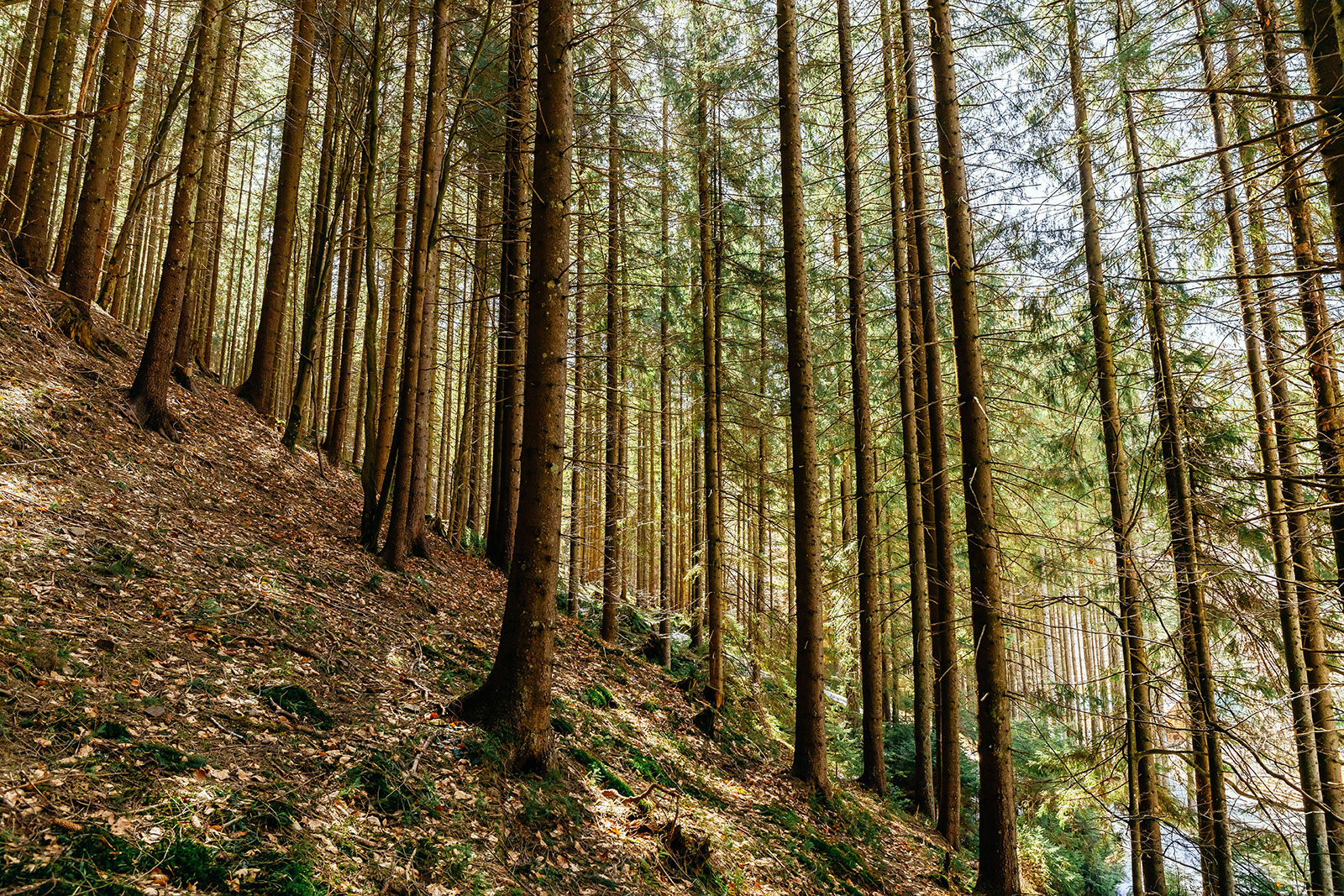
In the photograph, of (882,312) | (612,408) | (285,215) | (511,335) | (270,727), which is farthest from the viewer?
(285,215)

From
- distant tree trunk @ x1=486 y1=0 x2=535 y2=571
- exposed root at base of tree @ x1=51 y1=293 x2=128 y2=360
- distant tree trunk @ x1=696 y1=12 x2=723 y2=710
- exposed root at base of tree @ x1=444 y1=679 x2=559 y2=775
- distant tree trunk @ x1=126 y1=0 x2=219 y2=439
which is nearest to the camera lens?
exposed root at base of tree @ x1=444 y1=679 x2=559 y2=775

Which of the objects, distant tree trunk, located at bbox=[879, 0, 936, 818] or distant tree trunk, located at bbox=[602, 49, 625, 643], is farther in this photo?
distant tree trunk, located at bbox=[602, 49, 625, 643]

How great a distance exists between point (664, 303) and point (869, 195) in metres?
6.15

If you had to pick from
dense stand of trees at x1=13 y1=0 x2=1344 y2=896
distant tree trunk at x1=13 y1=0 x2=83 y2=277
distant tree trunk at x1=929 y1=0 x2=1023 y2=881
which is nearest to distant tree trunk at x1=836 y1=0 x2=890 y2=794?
dense stand of trees at x1=13 y1=0 x2=1344 y2=896

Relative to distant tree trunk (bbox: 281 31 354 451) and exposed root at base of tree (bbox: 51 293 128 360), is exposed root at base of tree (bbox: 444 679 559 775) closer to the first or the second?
exposed root at base of tree (bbox: 51 293 128 360)

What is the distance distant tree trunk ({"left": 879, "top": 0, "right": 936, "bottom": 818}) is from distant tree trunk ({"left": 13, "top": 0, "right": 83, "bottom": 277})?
11.7 meters

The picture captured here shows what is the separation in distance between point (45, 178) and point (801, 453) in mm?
11663

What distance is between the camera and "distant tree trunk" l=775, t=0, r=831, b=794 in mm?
8609

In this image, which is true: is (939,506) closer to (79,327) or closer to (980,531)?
(980,531)

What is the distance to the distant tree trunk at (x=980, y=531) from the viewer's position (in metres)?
6.75

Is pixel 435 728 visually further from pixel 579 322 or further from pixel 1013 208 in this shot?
pixel 1013 208

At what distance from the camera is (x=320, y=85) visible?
15234 millimetres

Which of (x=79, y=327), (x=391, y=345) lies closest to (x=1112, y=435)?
(x=391, y=345)

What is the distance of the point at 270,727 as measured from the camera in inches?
181
